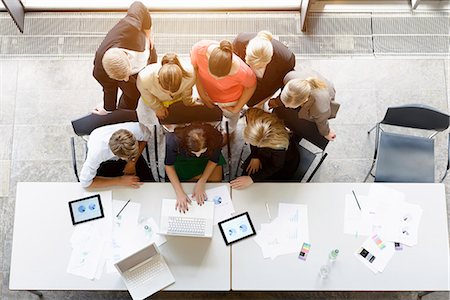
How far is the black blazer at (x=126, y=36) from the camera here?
326 cm

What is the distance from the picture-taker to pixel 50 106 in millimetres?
4480

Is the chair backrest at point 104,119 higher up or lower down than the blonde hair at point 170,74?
lower down

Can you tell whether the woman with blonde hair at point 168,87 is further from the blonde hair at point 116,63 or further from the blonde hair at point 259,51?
the blonde hair at point 259,51

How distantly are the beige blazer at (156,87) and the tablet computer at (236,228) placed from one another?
93 cm

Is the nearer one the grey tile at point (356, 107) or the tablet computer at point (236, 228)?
the tablet computer at point (236, 228)

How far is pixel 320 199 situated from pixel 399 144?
3.29 feet

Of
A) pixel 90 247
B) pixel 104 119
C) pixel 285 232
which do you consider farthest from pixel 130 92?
pixel 285 232

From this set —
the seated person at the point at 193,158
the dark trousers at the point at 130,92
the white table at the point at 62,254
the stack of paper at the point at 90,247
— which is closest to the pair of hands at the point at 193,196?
the seated person at the point at 193,158

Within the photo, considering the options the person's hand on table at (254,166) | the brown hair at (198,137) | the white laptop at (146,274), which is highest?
the brown hair at (198,137)

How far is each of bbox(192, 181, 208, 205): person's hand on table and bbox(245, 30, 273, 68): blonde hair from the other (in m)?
0.94

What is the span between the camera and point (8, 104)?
14.7 feet

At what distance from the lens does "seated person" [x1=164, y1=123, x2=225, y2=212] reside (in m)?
3.22

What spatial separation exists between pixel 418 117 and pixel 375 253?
3.84ft

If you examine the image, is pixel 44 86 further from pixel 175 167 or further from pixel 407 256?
pixel 407 256
